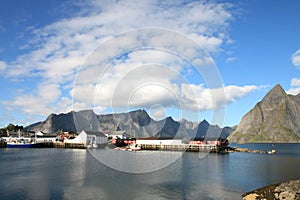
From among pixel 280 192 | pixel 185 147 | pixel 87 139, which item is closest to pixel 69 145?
pixel 87 139

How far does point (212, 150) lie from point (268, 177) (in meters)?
57.3

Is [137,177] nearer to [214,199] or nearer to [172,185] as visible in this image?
[172,185]

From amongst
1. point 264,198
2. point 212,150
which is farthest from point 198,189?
point 212,150

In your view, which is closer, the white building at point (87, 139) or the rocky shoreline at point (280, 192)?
the rocky shoreline at point (280, 192)

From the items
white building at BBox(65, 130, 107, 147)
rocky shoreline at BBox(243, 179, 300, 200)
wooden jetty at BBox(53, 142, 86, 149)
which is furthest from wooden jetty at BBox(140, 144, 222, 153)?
rocky shoreline at BBox(243, 179, 300, 200)

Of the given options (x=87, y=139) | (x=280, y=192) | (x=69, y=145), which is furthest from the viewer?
(x=87, y=139)

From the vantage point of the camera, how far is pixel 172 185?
122ft

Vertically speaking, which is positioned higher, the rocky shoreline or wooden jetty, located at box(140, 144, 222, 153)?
the rocky shoreline

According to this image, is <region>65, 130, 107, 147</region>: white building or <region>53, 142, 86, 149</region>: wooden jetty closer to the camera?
<region>53, 142, 86, 149</region>: wooden jetty

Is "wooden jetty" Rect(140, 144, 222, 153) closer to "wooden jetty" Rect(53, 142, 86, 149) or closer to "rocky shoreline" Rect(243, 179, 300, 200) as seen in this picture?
"wooden jetty" Rect(53, 142, 86, 149)

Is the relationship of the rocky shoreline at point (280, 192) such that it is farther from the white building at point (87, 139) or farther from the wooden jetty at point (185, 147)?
the white building at point (87, 139)

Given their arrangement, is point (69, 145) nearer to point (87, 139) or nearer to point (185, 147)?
point (87, 139)

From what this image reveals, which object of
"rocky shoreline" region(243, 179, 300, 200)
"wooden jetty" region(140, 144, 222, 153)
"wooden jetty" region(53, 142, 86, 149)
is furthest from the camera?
"wooden jetty" region(53, 142, 86, 149)

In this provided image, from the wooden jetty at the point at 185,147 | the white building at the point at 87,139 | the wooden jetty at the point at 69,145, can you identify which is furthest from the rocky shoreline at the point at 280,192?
the white building at the point at 87,139
